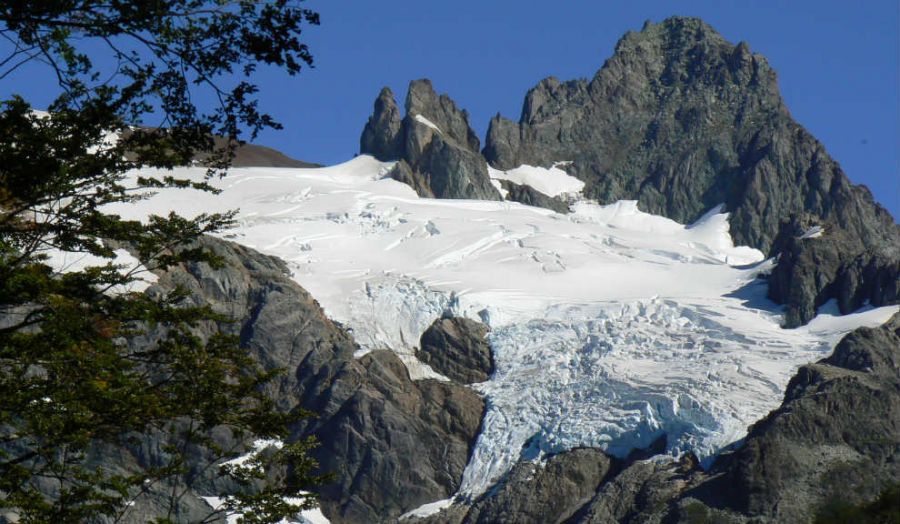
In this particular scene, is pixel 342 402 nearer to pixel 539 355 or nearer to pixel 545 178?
pixel 539 355

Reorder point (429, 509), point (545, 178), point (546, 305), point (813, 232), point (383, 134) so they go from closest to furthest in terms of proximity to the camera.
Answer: point (429, 509) → point (546, 305) → point (813, 232) → point (383, 134) → point (545, 178)

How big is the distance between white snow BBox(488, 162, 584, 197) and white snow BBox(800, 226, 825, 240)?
44561mm

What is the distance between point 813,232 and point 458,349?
129 ft

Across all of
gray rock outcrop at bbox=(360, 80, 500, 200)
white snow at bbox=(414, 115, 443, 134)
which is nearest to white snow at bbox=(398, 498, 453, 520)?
gray rock outcrop at bbox=(360, 80, 500, 200)

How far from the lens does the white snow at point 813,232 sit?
140375 mm

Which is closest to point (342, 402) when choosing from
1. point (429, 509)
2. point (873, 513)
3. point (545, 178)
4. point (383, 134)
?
point (429, 509)

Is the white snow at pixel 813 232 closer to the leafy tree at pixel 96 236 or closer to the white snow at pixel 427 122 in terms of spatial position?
the white snow at pixel 427 122

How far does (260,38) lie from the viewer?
23078 millimetres

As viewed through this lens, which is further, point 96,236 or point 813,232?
point 813,232

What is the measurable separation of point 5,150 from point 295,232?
112847mm

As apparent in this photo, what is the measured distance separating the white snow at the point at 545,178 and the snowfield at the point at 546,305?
24.9 meters

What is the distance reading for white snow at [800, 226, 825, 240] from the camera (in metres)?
140

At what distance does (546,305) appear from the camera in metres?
126

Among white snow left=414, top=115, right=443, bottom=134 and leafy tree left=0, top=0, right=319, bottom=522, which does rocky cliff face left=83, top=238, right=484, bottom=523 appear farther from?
leafy tree left=0, top=0, right=319, bottom=522
